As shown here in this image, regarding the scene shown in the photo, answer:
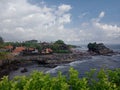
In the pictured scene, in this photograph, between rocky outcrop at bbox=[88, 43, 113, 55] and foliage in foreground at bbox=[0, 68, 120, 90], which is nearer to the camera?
foliage in foreground at bbox=[0, 68, 120, 90]

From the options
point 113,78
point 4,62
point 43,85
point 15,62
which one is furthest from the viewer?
point 15,62

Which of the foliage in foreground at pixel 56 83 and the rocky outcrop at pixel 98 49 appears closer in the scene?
the foliage in foreground at pixel 56 83

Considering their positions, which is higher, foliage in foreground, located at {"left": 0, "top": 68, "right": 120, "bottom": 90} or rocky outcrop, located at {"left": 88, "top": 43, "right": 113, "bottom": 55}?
foliage in foreground, located at {"left": 0, "top": 68, "right": 120, "bottom": 90}

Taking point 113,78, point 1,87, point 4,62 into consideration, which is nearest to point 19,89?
point 1,87

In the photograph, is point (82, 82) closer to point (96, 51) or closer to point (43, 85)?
point (43, 85)

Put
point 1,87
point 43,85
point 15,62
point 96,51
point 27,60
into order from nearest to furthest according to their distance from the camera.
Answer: point 43,85 → point 1,87 → point 15,62 → point 27,60 → point 96,51

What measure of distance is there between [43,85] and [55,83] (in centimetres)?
58

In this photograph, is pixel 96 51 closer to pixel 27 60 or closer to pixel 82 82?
pixel 27 60

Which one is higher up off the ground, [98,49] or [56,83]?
[56,83]

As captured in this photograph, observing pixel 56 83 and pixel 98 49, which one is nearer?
pixel 56 83

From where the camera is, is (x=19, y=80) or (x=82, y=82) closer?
(x=82, y=82)

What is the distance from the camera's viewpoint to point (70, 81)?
38.2 feet

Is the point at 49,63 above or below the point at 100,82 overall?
below

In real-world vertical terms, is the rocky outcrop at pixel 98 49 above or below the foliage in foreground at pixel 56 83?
below
